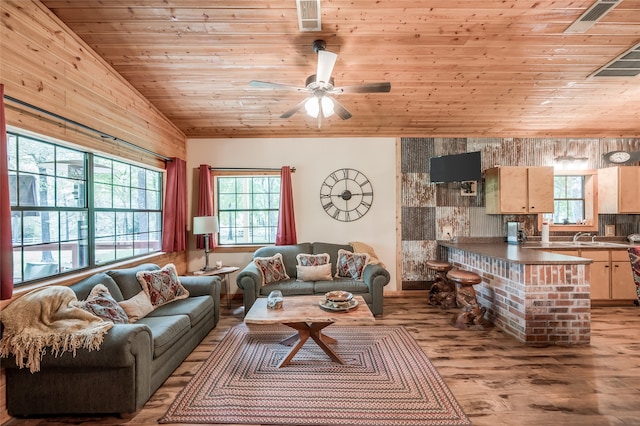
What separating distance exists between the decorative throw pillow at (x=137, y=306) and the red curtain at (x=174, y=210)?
1.37 meters

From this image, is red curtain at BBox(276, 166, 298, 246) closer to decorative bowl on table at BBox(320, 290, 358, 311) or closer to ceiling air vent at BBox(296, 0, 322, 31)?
decorative bowl on table at BBox(320, 290, 358, 311)

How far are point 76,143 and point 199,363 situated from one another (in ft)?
7.73

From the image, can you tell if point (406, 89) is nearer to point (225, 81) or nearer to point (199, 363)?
point (225, 81)

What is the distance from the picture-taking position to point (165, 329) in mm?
2443

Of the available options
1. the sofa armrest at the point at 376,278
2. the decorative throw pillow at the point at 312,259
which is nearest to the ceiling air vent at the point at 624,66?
the sofa armrest at the point at 376,278

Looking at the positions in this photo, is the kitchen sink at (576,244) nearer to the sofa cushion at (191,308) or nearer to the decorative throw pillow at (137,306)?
the sofa cushion at (191,308)

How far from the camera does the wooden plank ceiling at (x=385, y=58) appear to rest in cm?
264

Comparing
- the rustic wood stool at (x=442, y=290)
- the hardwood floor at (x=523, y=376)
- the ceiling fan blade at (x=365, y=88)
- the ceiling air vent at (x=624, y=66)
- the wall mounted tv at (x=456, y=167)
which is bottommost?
the hardwood floor at (x=523, y=376)

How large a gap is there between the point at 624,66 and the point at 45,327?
6.01 metres

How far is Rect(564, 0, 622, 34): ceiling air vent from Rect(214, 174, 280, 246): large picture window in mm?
4040

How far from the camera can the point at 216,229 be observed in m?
4.20

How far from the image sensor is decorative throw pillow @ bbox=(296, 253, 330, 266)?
427 centimetres

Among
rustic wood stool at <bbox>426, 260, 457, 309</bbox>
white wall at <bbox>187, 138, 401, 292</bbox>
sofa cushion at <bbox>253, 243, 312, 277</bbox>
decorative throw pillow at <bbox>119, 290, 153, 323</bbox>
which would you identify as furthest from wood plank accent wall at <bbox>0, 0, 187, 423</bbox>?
rustic wood stool at <bbox>426, 260, 457, 309</bbox>

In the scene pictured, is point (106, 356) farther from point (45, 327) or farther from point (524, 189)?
point (524, 189)
